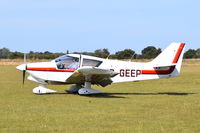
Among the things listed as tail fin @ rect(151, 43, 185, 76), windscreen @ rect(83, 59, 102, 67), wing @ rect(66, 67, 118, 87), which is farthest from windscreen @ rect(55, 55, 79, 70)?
tail fin @ rect(151, 43, 185, 76)

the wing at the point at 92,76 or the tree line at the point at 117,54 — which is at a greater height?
the tree line at the point at 117,54

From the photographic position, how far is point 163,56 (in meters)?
15.5

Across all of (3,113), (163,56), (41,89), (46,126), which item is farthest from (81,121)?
(163,56)

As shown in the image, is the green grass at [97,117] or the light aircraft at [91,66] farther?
the light aircraft at [91,66]

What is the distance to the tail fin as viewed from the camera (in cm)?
1542

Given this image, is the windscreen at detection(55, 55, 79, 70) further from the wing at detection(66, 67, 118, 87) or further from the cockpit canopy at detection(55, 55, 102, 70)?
the wing at detection(66, 67, 118, 87)

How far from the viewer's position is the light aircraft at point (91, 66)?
1462cm

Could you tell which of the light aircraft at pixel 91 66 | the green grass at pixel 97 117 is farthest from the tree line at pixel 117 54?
the green grass at pixel 97 117

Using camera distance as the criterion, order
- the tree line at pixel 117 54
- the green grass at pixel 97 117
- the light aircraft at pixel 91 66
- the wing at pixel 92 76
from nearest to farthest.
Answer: the green grass at pixel 97 117 < the wing at pixel 92 76 < the light aircraft at pixel 91 66 < the tree line at pixel 117 54

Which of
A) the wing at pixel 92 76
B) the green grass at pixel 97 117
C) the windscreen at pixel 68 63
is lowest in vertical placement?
the green grass at pixel 97 117

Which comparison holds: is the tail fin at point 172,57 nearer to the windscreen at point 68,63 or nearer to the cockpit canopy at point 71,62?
the cockpit canopy at point 71,62

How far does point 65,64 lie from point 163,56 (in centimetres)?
425

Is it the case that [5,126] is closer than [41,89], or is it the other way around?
[5,126]

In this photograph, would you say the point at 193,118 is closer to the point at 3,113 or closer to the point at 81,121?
the point at 81,121
